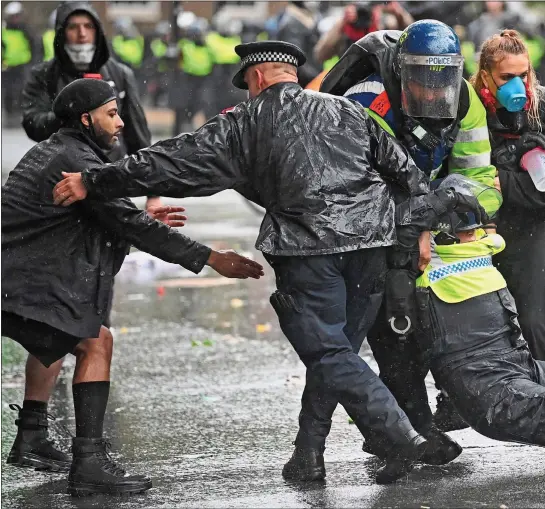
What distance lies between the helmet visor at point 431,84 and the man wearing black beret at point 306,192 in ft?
0.88

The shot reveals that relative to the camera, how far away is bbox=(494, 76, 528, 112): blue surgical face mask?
19.7 ft

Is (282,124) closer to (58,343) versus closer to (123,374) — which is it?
(58,343)

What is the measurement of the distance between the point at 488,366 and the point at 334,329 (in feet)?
2.14

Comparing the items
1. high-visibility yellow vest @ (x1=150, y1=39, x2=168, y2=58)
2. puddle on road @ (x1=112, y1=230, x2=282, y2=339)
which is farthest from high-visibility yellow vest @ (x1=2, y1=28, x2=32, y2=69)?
puddle on road @ (x1=112, y1=230, x2=282, y2=339)

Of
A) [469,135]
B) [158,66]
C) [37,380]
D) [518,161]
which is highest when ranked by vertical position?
[158,66]

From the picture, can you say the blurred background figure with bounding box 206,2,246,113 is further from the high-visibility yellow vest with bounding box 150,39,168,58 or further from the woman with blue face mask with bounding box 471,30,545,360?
the woman with blue face mask with bounding box 471,30,545,360

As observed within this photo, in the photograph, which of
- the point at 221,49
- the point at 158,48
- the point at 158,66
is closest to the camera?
the point at 221,49

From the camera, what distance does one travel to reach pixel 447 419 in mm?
6312

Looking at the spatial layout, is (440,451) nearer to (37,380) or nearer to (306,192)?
(306,192)

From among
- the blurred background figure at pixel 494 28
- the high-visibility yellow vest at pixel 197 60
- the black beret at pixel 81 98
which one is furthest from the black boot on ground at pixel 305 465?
the high-visibility yellow vest at pixel 197 60

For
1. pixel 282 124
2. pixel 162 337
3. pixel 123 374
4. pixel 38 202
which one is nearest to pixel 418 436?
pixel 282 124

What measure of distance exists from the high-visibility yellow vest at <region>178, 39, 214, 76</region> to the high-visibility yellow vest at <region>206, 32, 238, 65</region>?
95 millimetres

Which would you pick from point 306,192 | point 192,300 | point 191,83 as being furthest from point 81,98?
point 191,83

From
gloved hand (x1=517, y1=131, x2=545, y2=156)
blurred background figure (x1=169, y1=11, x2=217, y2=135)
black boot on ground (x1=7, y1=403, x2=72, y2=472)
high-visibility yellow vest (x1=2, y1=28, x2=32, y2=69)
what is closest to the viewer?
black boot on ground (x1=7, y1=403, x2=72, y2=472)
